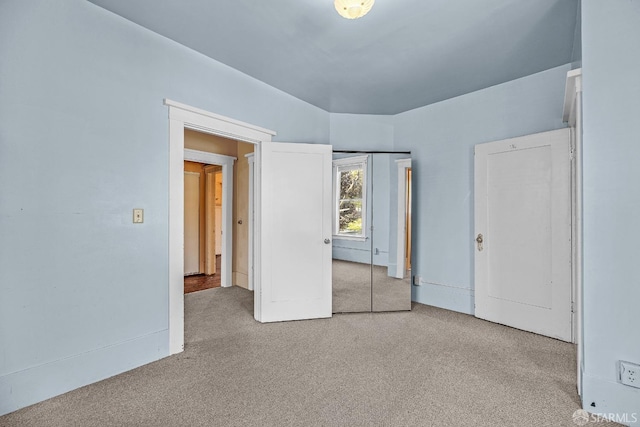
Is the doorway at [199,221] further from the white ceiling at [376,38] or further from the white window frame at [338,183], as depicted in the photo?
the white ceiling at [376,38]

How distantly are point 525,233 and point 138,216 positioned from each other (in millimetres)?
3592

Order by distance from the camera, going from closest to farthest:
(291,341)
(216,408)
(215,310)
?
(216,408) < (291,341) < (215,310)

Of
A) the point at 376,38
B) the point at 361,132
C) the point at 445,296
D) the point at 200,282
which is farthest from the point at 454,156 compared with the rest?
the point at 200,282

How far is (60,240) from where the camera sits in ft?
6.53

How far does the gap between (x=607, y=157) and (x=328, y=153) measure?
2339mm

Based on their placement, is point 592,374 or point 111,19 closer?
point 592,374

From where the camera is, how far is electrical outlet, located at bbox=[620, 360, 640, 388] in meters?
1.71

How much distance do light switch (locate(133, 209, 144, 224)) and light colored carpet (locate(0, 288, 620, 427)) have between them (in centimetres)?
111

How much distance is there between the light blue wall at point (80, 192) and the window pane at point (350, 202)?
1.88m

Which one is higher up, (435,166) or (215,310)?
(435,166)

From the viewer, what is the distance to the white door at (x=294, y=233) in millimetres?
3311

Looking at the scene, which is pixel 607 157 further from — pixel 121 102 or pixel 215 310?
pixel 215 310

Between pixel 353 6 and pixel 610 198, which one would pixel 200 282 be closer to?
pixel 353 6

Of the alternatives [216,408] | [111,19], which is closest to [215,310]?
[216,408]
